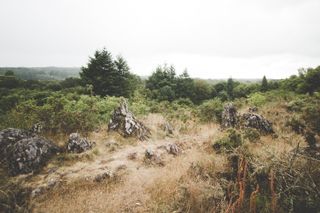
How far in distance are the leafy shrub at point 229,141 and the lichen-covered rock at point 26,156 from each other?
5.16m

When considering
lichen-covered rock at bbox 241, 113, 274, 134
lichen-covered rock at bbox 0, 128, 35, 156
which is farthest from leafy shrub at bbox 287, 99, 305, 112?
lichen-covered rock at bbox 0, 128, 35, 156

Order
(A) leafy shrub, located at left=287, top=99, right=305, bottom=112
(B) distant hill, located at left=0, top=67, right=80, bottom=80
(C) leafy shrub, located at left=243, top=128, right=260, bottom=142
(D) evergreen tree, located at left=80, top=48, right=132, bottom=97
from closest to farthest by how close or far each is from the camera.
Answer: (C) leafy shrub, located at left=243, top=128, right=260, bottom=142, (A) leafy shrub, located at left=287, top=99, right=305, bottom=112, (D) evergreen tree, located at left=80, top=48, right=132, bottom=97, (B) distant hill, located at left=0, top=67, right=80, bottom=80

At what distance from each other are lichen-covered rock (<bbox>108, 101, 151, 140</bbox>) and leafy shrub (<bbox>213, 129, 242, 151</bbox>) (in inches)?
114

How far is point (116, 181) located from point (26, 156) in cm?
251

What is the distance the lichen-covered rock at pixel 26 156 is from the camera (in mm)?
5848

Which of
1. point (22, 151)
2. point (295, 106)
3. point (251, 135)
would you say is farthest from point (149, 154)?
point (295, 106)

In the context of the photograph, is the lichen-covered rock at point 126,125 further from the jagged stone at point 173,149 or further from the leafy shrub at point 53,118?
the jagged stone at point 173,149

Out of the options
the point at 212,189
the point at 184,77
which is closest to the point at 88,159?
the point at 212,189

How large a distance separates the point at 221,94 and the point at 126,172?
1310 inches

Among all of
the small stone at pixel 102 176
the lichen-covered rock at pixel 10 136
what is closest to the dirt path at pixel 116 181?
the small stone at pixel 102 176

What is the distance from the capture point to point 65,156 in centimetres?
650

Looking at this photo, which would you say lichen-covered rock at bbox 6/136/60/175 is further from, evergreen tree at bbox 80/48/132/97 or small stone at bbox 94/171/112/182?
evergreen tree at bbox 80/48/132/97

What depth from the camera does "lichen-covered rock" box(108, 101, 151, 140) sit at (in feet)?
28.8

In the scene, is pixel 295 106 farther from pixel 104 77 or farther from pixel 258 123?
pixel 104 77
